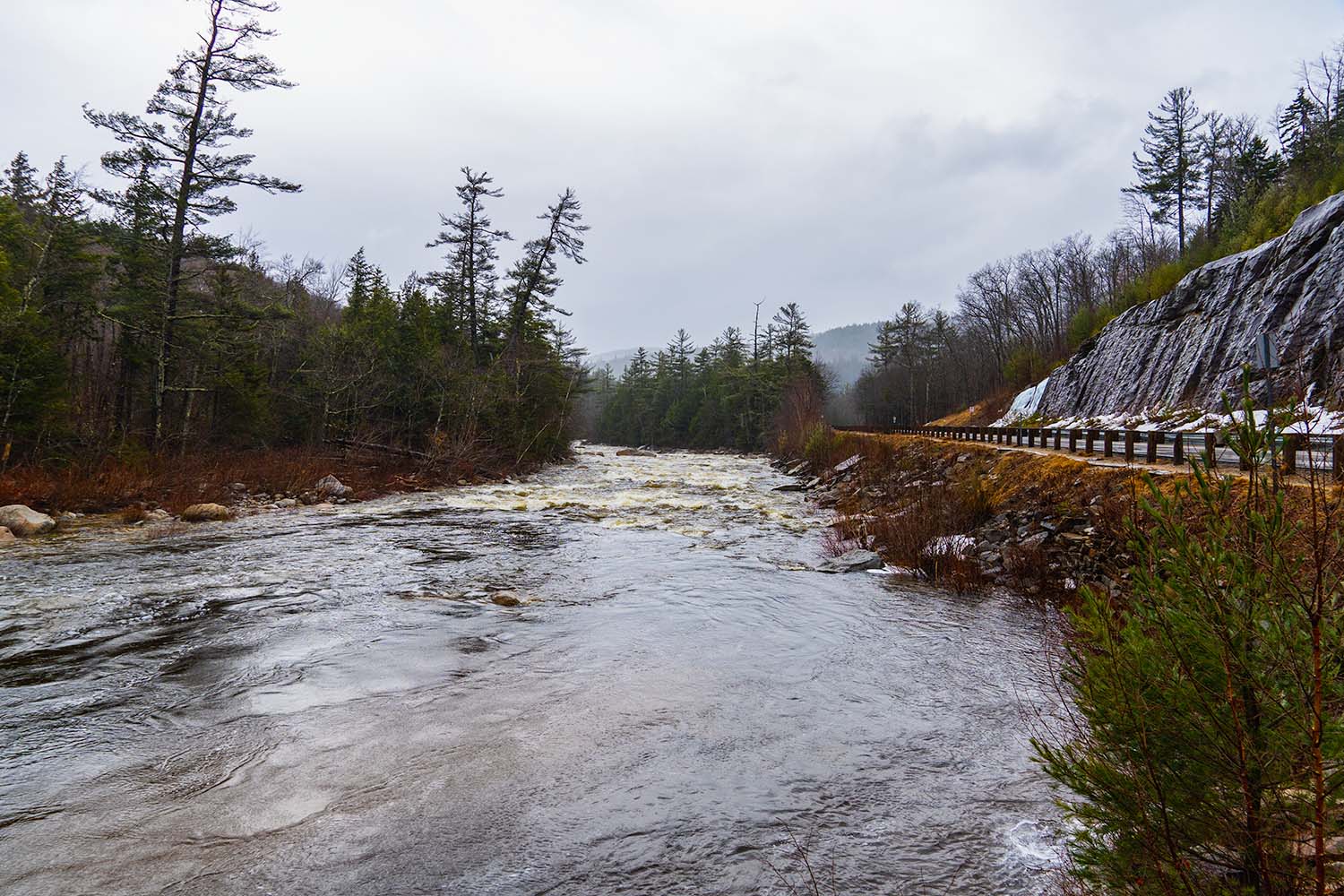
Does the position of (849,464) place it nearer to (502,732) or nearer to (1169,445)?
(1169,445)

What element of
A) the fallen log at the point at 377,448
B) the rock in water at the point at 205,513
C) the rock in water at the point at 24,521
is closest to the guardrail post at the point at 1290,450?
the rock in water at the point at 24,521

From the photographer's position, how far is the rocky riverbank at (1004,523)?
9188 millimetres

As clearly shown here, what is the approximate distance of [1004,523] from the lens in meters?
11.6

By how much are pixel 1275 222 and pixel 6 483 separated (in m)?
43.0

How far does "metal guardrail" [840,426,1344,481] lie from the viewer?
102 inches

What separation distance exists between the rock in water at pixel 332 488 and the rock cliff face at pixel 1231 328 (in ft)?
79.5

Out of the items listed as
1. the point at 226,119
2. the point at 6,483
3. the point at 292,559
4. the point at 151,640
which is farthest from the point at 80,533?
the point at 226,119

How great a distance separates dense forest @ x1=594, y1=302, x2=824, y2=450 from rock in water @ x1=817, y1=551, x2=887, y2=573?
111ft

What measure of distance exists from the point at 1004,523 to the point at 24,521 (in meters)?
18.7

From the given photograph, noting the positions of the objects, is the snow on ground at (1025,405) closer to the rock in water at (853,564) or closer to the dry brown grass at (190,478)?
the rock in water at (853,564)

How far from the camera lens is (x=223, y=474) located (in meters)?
18.7

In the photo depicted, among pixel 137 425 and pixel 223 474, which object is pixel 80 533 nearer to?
pixel 223 474

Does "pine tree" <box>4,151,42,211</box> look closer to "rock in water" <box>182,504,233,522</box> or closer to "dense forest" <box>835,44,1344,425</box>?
"rock in water" <box>182,504,233,522</box>

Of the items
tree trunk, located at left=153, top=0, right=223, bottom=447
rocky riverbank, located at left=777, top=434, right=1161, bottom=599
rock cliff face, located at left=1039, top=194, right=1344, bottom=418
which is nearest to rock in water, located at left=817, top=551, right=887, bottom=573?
rocky riverbank, located at left=777, top=434, right=1161, bottom=599
